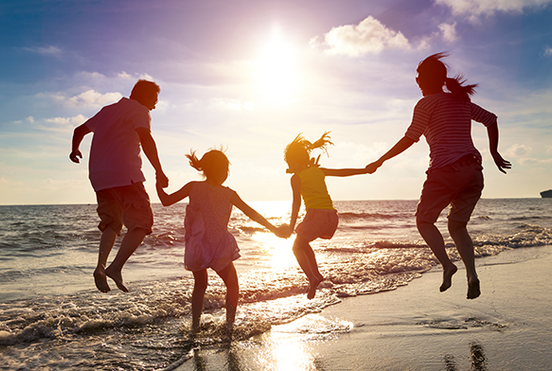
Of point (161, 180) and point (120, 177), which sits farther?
point (161, 180)

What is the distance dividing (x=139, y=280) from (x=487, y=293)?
20.2 feet

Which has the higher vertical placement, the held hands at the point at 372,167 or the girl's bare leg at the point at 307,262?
the held hands at the point at 372,167

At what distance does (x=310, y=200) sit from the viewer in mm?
4770

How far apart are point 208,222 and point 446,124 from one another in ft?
8.77

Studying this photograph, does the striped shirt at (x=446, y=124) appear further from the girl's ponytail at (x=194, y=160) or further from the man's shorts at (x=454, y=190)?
the girl's ponytail at (x=194, y=160)

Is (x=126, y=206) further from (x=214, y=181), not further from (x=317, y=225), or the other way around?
(x=317, y=225)

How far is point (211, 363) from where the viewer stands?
10.2 ft

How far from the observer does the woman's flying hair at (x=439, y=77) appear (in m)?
3.90

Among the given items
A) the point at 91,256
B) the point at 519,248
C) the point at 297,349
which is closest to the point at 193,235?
the point at 297,349

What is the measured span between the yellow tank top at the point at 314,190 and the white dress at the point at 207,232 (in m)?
1.28

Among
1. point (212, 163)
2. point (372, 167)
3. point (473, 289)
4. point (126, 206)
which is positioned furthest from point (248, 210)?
point (473, 289)

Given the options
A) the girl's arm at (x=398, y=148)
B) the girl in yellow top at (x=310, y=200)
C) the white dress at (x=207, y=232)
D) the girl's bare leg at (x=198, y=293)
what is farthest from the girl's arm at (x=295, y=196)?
the girl's bare leg at (x=198, y=293)

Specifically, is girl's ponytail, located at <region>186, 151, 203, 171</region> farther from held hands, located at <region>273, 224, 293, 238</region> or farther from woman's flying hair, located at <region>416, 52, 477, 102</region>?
woman's flying hair, located at <region>416, 52, 477, 102</region>

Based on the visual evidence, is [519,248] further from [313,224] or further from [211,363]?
[211,363]
